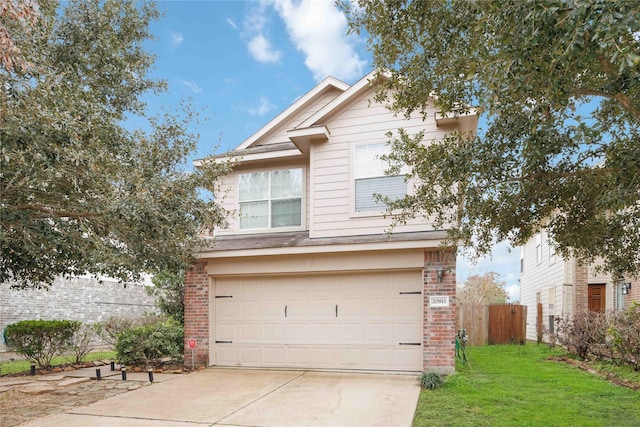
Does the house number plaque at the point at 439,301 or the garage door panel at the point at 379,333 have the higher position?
the house number plaque at the point at 439,301

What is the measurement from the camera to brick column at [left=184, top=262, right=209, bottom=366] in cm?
1085

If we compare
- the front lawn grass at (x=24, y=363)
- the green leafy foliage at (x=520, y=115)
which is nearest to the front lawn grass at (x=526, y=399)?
the green leafy foliage at (x=520, y=115)

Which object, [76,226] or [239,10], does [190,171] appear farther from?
[239,10]

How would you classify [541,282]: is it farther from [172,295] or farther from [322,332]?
[172,295]

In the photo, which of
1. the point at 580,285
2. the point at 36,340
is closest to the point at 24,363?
the point at 36,340

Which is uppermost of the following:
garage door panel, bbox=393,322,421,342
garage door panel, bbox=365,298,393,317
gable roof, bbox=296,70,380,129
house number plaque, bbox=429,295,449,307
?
gable roof, bbox=296,70,380,129

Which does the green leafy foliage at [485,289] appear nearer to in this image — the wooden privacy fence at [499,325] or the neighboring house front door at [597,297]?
the wooden privacy fence at [499,325]

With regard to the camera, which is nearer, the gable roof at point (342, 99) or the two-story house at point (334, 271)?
the two-story house at point (334, 271)

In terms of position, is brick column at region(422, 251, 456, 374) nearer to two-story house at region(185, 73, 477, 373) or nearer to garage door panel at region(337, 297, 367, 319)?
two-story house at region(185, 73, 477, 373)

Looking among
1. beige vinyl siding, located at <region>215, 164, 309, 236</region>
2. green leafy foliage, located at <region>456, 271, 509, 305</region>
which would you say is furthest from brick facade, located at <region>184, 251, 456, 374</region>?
green leafy foliage, located at <region>456, 271, 509, 305</region>

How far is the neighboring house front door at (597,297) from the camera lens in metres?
16.0

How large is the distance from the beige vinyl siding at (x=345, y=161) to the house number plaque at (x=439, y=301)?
196cm

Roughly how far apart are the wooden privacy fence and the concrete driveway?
24.8 feet

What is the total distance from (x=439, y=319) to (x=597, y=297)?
10.1 meters
